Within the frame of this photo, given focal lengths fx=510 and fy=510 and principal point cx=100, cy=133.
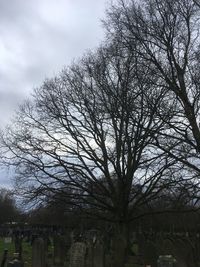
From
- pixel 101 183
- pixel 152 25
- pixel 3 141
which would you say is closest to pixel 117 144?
pixel 101 183

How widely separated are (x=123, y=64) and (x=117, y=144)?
441cm

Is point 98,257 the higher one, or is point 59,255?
point 59,255

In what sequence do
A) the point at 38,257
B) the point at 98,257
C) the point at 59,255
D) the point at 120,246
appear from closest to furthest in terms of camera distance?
the point at 98,257
the point at 38,257
the point at 120,246
the point at 59,255

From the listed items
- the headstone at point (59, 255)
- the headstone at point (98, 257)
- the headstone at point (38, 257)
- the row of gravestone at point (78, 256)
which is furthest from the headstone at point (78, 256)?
the headstone at point (59, 255)

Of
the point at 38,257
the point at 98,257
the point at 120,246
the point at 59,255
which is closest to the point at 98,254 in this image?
the point at 98,257

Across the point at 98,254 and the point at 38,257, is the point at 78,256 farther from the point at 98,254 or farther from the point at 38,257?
the point at 38,257

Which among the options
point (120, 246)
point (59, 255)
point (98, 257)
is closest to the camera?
point (98, 257)

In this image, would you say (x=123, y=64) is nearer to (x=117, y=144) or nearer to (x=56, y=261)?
(x=117, y=144)

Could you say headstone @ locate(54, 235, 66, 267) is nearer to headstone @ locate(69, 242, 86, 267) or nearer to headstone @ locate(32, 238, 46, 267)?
headstone @ locate(32, 238, 46, 267)

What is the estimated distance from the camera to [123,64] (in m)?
27.2

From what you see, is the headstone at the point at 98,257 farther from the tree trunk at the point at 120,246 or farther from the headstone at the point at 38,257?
the tree trunk at the point at 120,246

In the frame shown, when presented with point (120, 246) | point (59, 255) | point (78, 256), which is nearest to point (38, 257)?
point (78, 256)

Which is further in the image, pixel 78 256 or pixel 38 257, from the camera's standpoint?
pixel 38 257

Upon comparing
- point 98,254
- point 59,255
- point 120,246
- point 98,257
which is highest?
point 120,246
